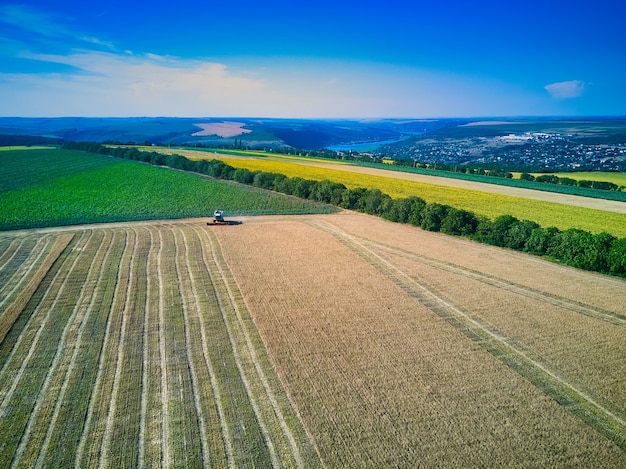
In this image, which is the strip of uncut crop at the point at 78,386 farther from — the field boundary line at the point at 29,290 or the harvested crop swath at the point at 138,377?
the field boundary line at the point at 29,290

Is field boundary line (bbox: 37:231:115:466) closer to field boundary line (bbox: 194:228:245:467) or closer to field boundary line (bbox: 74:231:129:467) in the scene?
field boundary line (bbox: 74:231:129:467)


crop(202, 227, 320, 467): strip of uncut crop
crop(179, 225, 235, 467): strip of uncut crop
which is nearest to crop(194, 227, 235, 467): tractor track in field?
crop(179, 225, 235, 467): strip of uncut crop

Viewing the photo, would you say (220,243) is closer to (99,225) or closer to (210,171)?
(99,225)

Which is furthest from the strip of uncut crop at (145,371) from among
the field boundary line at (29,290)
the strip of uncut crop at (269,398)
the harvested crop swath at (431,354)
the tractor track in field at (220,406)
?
the field boundary line at (29,290)

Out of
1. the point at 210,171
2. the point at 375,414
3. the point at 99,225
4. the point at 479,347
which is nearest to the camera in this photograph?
the point at 375,414

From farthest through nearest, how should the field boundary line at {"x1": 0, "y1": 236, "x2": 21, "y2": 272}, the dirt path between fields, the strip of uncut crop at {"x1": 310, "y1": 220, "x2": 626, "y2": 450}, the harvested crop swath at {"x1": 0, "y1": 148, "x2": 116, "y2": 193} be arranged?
the harvested crop swath at {"x1": 0, "y1": 148, "x2": 116, "y2": 193}
the dirt path between fields
the field boundary line at {"x1": 0, "y1": 236, "x2": 21, "y2": 272}
the strip of uncut crop at {"x1": 310, "y1": 220, "x2": 626, "y2": 450}

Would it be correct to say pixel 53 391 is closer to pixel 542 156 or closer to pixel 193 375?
pixel 193 375

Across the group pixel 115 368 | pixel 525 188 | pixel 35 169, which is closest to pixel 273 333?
pixel 115 368
